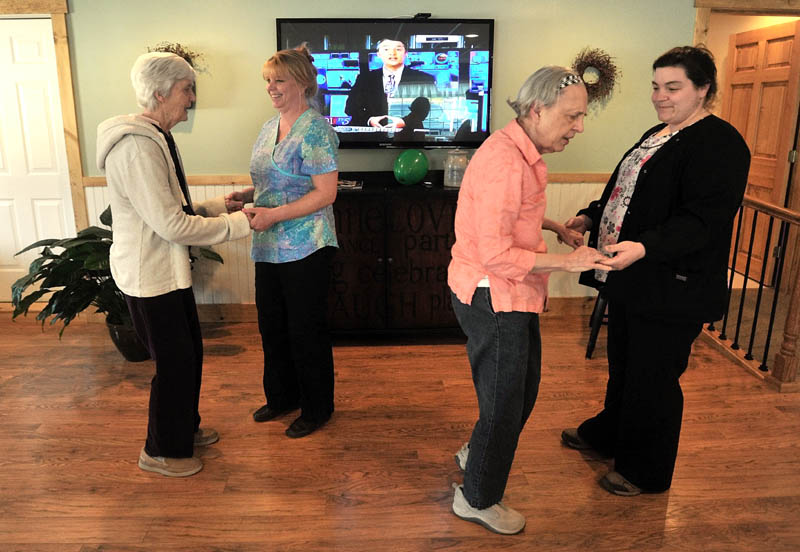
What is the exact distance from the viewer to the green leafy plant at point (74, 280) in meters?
3.30

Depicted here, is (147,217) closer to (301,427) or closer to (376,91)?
(301,427)

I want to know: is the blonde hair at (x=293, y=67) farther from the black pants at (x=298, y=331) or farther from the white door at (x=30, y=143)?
the white door at (x=30, y=143)

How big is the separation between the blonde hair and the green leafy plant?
1.47m

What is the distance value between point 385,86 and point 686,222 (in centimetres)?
237

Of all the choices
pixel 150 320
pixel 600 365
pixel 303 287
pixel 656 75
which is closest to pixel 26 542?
pixel 150 320

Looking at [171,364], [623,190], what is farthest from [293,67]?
[623,190]

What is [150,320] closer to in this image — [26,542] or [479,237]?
[26,542]

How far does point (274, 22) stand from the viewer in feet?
12.6

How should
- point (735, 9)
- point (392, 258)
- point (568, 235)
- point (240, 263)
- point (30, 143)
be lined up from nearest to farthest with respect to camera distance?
1. point (568, 235)
2. point (392, 258)
3. point (735, 9)
4. point (30, 143)
5. point (240, 263)

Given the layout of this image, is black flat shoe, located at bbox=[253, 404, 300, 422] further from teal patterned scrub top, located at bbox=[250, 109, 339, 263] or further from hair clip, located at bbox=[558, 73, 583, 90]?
hair clip, located at bbox=[558, 73, 583, 90]

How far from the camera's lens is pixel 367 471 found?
2502 millimetres

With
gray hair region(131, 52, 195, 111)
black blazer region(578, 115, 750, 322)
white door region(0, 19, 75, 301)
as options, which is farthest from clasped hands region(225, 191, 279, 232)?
white door region(0, 19, 75, 301)

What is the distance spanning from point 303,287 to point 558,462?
1246 millimetres

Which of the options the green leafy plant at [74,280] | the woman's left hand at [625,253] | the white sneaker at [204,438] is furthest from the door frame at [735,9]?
the green leafy plant at [74,280]
